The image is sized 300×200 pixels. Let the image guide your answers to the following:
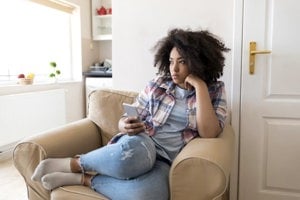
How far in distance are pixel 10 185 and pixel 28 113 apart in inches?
41.4

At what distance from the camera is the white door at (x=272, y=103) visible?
1586mm

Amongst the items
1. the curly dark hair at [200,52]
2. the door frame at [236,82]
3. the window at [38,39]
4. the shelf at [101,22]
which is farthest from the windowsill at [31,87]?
the door frame at [236,82]

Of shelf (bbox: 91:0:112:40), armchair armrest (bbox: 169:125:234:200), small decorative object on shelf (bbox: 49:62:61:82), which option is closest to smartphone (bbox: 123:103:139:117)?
armchair armrest (bbox: 169:125:234:200)

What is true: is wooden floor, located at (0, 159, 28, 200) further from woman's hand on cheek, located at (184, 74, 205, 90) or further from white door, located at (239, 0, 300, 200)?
white door, located at (239, 0, 300, 200)

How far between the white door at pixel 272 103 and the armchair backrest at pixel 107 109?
2.35 ft

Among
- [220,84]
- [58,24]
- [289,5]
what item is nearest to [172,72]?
[220,84]

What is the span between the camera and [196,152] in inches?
41.6

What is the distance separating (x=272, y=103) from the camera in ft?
5.39

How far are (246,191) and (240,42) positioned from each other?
2.97 feet

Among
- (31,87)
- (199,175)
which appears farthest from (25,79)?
(199,175)

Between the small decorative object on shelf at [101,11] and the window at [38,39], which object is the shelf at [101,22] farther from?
the window at [38,39]

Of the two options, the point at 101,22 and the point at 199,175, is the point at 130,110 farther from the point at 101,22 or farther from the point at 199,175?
the point at 101,22

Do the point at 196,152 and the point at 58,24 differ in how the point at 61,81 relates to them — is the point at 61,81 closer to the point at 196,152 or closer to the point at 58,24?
the point at 58,24

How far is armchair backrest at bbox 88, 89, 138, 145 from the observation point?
1.67 metres
